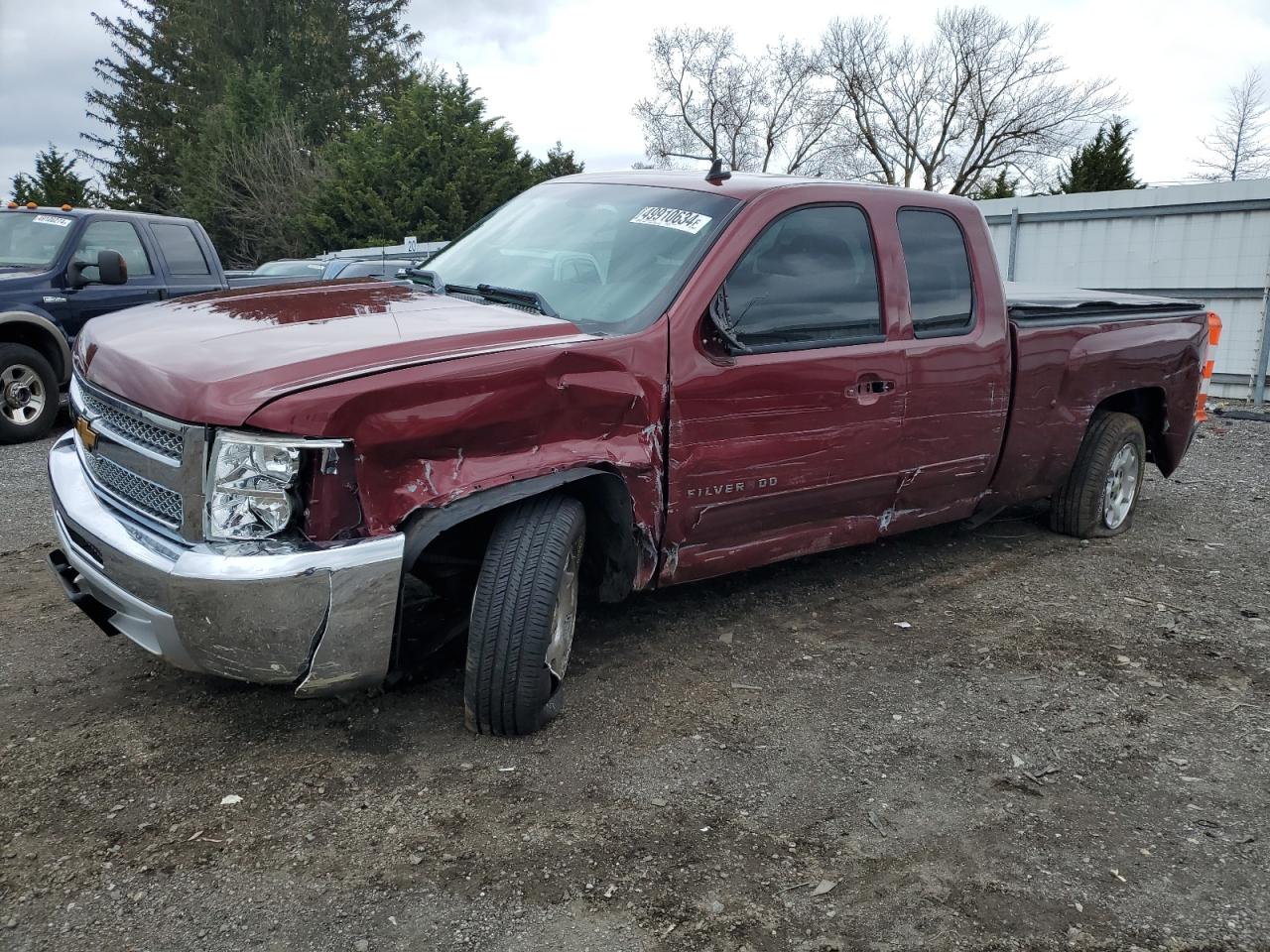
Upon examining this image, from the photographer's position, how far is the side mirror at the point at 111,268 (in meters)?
7.98

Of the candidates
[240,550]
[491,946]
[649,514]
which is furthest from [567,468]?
[491,946]

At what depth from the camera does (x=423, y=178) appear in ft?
88.9

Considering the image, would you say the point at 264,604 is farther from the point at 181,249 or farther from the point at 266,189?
the point at 266,189

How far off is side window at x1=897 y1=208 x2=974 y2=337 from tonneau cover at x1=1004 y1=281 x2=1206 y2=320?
420 millimetres

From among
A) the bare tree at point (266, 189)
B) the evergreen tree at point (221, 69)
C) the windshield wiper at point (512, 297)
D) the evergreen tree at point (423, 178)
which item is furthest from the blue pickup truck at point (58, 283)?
the evergreen tree at point (221, 69)

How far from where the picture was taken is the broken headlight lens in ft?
9.00

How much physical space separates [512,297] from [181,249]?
6.58m

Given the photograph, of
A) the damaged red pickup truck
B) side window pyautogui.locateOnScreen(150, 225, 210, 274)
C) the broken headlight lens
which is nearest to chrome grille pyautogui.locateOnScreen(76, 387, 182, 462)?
the damaged red pickup truck

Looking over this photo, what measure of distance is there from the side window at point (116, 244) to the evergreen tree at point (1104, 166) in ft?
79.2

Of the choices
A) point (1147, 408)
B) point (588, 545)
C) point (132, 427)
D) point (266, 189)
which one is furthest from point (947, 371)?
point (266, 189)

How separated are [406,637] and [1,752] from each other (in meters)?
1.25

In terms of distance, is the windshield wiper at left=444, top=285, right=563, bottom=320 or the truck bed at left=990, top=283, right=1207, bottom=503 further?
the truck bed at left=990, top=283, right=1207, bottom=503

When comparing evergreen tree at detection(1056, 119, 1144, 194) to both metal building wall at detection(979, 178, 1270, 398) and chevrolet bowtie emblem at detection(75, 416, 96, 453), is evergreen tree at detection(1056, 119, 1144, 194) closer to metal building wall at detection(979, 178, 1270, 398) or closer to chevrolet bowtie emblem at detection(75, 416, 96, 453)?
metal building wall at detection(979, 178, 1270, 398)

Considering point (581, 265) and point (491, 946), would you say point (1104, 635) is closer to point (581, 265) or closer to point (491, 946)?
point (581, 265)
